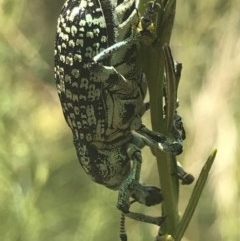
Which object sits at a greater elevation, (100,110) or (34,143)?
(34,143)

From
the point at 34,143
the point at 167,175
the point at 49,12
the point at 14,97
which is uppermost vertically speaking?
the point at 49,12

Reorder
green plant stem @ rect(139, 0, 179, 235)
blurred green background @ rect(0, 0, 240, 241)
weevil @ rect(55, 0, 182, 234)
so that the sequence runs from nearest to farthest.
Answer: green plant stem @ rect(139, 0, 179, 235) < weevil @ rect(55, 0, 182, 234) < blurred green background @ rect(0, 0, 240, 241)

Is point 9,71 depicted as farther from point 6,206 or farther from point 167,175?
point 167,175

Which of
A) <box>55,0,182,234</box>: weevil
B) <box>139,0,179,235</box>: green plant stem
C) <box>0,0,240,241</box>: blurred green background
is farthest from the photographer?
<box>0,0,240,241</box>: blurred green background

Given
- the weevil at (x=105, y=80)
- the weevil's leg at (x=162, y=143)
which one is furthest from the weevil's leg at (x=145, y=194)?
the weevil's leg at (x=162, y=143)

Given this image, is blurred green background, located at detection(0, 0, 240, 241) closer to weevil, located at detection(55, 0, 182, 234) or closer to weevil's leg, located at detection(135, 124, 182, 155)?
weevil, located at detection(55, 0, 182, 234)

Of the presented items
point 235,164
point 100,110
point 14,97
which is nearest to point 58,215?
point 14,97

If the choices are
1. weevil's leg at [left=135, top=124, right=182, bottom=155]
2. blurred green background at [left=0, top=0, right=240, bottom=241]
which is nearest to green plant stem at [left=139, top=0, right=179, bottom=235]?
weevil's leg at [left=135, top=124, right=182, bottom=155]
